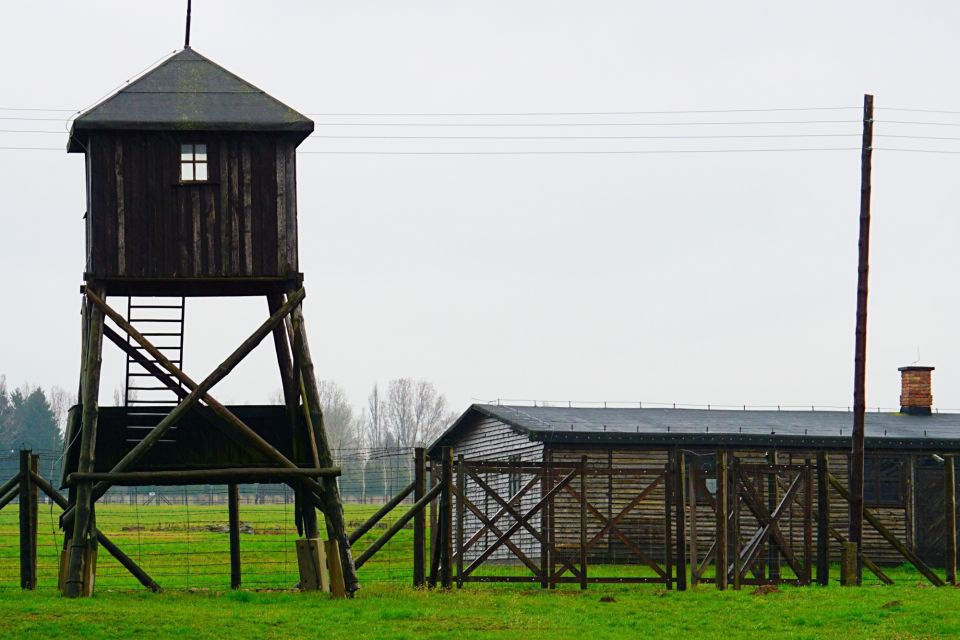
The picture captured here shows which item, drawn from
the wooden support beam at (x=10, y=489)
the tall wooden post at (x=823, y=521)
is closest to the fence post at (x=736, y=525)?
the tall wooden post at (x=823, y=521)

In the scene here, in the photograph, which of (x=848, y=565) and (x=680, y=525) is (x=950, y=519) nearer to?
(x=848, y=565)

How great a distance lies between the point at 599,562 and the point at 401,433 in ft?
354

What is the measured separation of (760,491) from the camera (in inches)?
1055

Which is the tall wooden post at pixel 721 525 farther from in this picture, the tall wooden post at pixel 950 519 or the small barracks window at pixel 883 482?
the small barracks window at pixel 883 482

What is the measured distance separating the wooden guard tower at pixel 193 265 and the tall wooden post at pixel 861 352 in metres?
10.5

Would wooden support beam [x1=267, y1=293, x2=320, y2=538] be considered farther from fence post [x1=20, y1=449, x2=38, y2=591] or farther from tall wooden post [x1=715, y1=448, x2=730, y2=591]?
tall wooden post [x1=715, y1=448, x2=730, y2=591]

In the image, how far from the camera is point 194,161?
971 inches

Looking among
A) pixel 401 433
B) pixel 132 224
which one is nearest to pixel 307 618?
pixel 132 224

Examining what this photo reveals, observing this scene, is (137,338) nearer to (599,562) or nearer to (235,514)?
(235,514)

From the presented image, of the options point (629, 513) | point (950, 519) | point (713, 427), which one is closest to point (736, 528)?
point (950, 519)

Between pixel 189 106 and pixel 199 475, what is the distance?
247 inches

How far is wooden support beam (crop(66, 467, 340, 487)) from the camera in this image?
76.1 ft

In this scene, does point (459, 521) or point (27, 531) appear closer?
point (27, 531)

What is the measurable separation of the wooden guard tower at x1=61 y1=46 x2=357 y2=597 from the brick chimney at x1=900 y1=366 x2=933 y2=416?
2592cm
